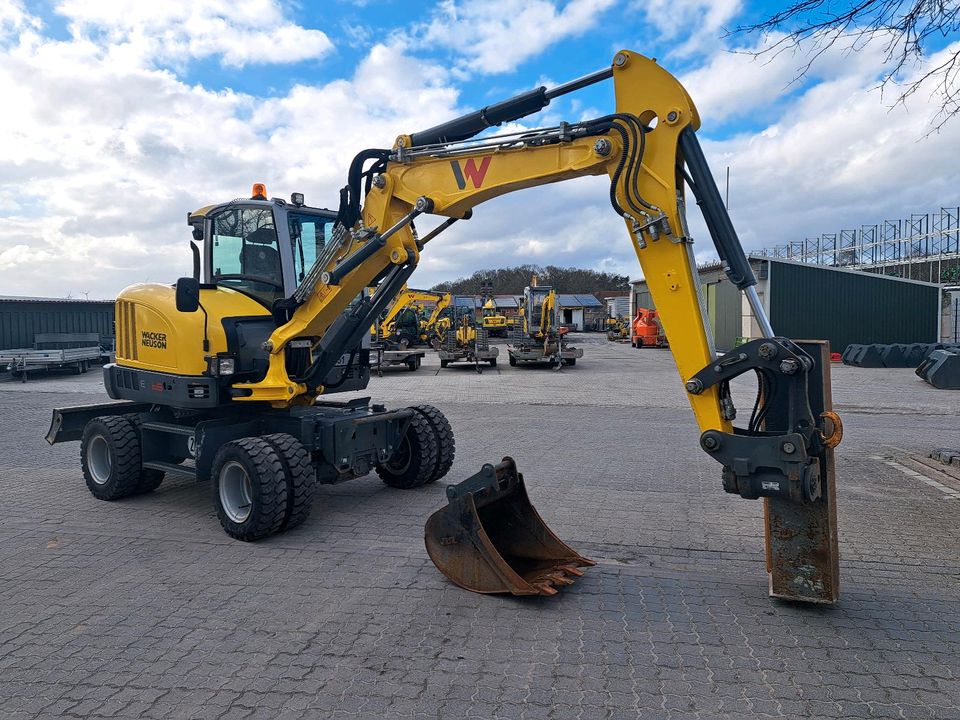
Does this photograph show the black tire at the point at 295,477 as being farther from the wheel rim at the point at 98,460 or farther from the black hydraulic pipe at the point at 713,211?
the black hydraulic pipe at the point at 713,211

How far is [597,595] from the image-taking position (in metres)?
4.66

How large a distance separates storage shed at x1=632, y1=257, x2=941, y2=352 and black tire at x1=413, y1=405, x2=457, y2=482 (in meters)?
22.6

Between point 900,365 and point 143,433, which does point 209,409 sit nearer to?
point 143,433

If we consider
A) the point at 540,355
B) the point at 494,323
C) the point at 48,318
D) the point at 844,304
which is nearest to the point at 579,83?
the point at 540,355

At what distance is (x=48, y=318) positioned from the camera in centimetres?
2752

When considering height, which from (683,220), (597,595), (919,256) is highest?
(919,256)

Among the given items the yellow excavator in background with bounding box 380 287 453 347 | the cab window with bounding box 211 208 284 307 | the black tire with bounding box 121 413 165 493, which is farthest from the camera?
the yellow excavator in background with bounding box 380 287 453 347

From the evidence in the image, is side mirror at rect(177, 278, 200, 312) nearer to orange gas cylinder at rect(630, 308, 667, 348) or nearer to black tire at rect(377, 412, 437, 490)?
black tire at rect(377, 412, 437, 490)

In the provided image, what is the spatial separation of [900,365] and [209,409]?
23.4m

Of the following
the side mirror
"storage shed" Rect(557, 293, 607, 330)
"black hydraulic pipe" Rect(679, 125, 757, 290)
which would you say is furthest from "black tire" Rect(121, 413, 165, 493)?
"storage shed" Rect(557, 293, 607, 330)

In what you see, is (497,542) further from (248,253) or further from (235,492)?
(248,253)

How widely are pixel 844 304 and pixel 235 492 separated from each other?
27.0 m

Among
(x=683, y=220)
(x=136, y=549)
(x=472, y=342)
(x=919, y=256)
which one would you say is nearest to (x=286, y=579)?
(x=136, y=549)

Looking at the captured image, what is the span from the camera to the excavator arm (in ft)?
13.4
